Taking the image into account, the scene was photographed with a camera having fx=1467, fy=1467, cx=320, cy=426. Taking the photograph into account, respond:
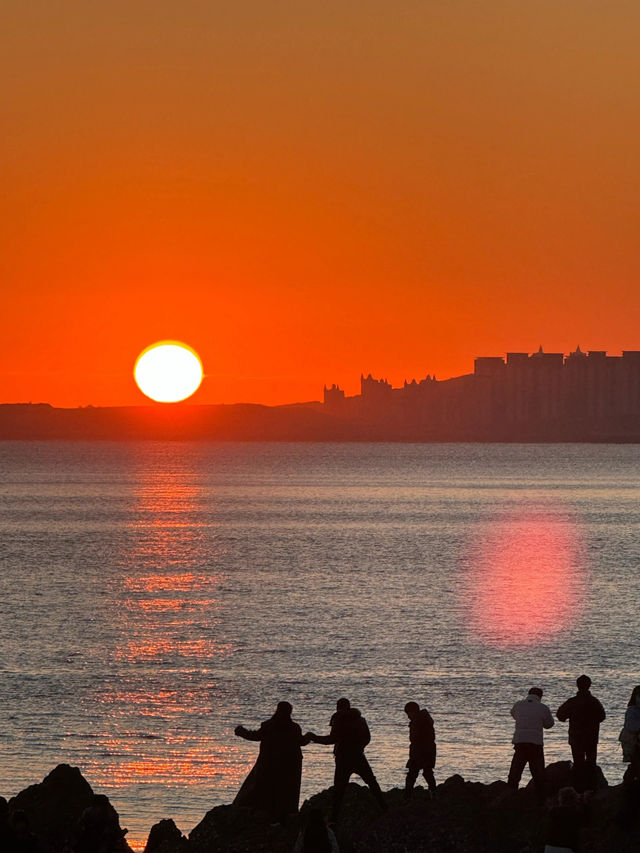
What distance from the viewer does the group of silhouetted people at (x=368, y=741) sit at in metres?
19.7

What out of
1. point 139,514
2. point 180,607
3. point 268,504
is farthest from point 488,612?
point 268,504

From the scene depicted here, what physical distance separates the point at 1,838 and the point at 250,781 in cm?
486

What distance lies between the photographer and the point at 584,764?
69.3 ft

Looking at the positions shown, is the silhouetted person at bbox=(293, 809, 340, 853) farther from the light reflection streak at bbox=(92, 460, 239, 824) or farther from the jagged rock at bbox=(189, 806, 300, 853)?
the light reflection streak at bbox=(92, 460, 239, 824)

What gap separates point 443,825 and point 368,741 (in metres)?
1.75

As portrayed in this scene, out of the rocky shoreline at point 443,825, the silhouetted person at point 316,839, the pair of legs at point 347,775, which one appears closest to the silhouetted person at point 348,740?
the pair of legs at point 347,775

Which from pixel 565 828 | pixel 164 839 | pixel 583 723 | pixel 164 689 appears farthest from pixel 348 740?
pixel 164 689

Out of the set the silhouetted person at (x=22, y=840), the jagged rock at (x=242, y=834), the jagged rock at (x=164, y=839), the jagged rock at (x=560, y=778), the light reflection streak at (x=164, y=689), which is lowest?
the light reflection streak at (x=164, y=689)

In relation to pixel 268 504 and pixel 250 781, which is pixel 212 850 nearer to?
pixel 250 781

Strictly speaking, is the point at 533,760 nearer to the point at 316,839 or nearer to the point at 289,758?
the point at 289,758

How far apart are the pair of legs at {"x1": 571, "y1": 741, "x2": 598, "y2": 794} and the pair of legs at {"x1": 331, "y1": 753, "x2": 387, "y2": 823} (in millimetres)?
2843

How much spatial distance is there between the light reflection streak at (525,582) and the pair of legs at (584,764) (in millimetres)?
34552

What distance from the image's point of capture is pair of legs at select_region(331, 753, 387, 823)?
20.2 meters

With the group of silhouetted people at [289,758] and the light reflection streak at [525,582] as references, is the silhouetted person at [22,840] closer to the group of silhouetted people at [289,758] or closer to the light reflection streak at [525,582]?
the group of silhouetted people at [289,758]
